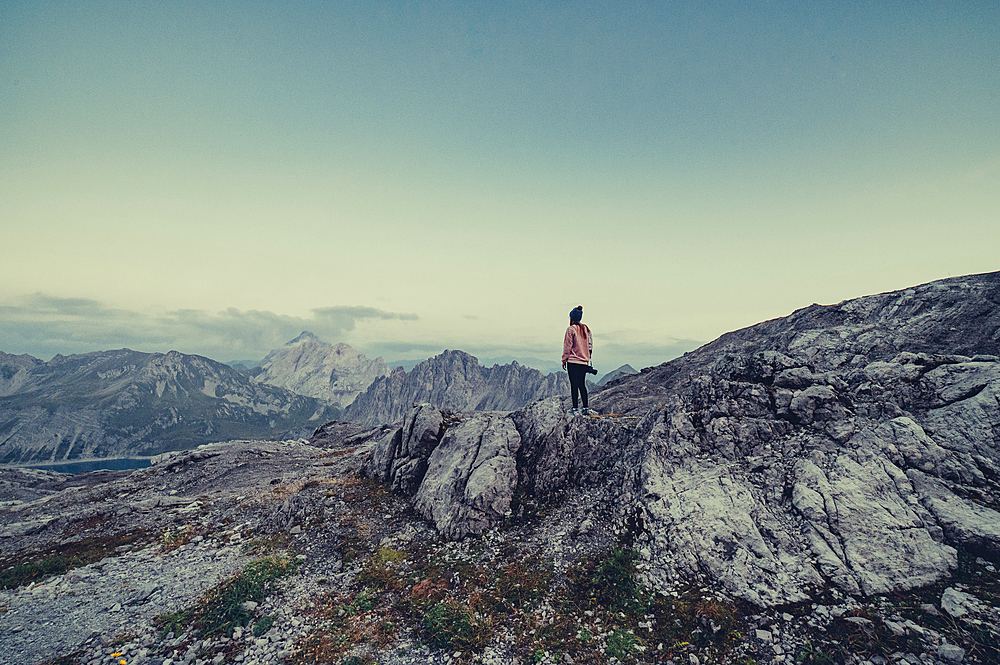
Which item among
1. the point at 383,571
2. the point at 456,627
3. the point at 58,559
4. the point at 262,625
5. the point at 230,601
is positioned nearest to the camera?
the point at 456,627

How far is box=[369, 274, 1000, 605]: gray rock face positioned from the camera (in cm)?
1213

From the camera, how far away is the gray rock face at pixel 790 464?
12.1 meters

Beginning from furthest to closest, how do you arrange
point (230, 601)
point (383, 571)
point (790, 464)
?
point (383, 571) < point (790, 464) < point (230, 601)

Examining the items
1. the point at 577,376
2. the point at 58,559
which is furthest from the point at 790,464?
the point at 58,559

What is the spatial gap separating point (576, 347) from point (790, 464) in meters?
9.84

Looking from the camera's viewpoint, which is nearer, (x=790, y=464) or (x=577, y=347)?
(x=790, y=464)

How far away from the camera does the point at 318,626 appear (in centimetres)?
1325

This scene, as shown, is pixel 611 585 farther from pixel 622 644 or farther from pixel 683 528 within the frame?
pixel 683 528

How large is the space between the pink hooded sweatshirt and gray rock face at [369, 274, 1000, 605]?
12.1ft

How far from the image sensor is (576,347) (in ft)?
65.6

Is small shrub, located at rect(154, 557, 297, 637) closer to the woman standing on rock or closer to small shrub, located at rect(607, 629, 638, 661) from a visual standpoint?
small shrub, located at rect(607, 629, 638, 661)

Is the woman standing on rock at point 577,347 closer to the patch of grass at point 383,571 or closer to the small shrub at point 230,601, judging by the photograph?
the patch of grass at point 383,571

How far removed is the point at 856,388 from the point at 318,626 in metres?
23.5

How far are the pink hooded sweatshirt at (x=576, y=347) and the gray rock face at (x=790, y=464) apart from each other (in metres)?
3.70
